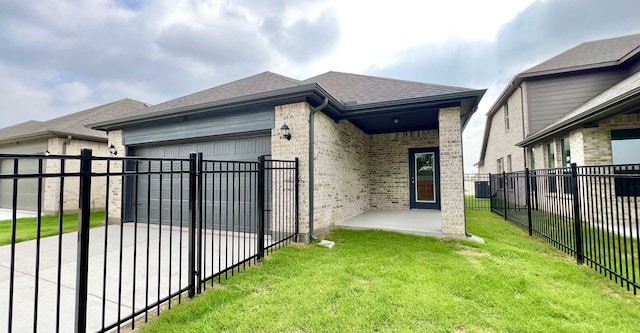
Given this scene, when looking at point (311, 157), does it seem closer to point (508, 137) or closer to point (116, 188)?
point (116, 188)

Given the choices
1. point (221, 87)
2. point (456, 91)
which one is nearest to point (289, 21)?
point (221, 87)

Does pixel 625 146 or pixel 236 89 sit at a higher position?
pixel 236 89

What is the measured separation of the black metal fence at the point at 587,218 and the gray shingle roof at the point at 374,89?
104 inches

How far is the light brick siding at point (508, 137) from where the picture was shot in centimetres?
1121

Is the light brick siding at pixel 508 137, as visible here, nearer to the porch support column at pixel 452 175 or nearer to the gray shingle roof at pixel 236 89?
the porch support column at pixel 452 175

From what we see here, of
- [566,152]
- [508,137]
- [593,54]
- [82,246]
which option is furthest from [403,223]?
[593,54]

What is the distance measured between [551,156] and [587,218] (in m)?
4.23

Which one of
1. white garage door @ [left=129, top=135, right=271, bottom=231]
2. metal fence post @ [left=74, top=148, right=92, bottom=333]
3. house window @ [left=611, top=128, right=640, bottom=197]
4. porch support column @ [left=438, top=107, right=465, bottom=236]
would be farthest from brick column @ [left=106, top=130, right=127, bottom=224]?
house window @ [left=611, top=128, right=640, bottom=197]

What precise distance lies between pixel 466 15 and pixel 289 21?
6624 millimetres

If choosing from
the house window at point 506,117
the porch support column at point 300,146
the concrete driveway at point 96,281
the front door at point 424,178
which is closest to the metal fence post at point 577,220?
the porch support column at point 300,146

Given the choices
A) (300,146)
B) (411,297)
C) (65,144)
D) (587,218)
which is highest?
(65,144)

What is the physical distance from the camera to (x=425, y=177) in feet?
30.6

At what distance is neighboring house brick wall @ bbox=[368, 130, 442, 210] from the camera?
933cm

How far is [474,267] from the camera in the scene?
12.6 ft
